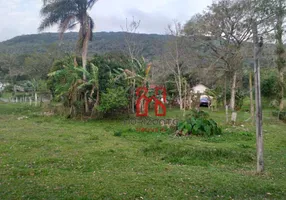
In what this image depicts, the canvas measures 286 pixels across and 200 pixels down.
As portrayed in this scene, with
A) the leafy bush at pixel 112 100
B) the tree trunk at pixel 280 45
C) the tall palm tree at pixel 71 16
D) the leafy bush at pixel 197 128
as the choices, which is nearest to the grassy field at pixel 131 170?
the leafy bush at pixel 197 128

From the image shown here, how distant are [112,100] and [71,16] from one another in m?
6.36

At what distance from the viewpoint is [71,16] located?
17078 millimetres

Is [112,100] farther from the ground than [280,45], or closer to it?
closer to it

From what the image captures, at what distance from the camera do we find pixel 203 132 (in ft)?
34.2

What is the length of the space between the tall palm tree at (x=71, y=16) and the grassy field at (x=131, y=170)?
921 cm

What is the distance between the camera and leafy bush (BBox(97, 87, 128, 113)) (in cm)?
1462

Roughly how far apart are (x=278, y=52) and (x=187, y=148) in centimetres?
1625

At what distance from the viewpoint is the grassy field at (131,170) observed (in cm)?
439

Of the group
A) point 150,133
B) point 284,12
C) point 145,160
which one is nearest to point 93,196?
point 145,160

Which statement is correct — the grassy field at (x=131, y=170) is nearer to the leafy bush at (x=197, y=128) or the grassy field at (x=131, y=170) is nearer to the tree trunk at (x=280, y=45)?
the leafy bush at (x=197, y=128)

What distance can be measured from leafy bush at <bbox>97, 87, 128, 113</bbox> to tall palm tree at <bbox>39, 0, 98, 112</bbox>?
3.21 meters

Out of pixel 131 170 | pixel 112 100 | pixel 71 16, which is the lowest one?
pixel 131 170

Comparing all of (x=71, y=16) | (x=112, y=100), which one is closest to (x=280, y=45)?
(x=112, y=100)

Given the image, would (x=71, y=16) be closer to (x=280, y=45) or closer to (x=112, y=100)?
(x=112, y=100)
